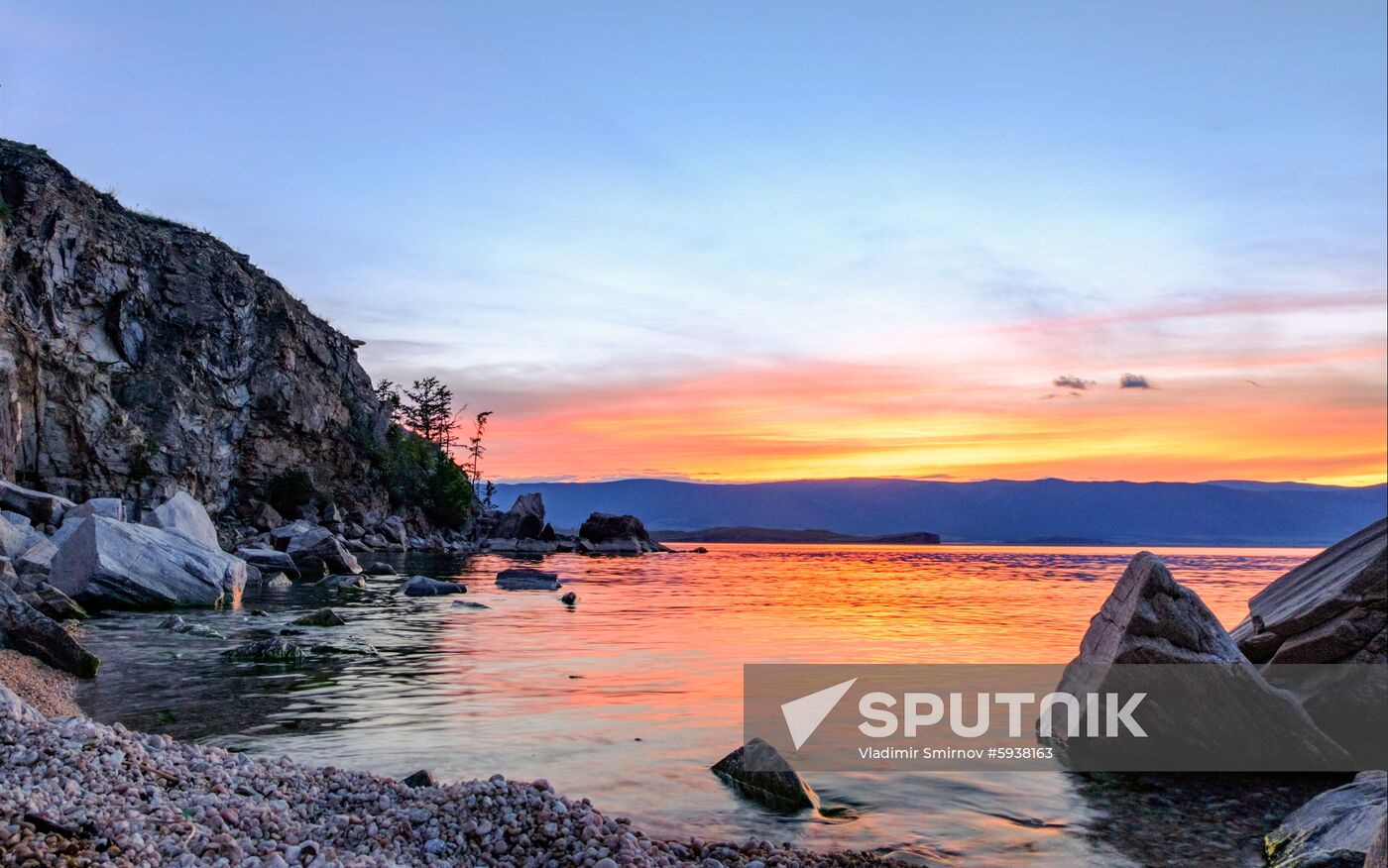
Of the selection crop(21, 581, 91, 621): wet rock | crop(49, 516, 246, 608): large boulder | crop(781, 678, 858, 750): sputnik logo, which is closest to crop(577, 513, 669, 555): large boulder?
crop(49, 516, 246, 608): large boulder

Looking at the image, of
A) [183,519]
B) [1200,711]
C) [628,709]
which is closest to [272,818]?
[628,709]

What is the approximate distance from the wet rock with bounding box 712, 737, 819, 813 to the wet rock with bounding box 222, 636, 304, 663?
1067cm

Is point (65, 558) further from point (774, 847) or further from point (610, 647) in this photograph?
point (774, 847)

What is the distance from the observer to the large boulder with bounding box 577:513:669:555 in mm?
94125

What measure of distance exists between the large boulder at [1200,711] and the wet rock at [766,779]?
3.72 m

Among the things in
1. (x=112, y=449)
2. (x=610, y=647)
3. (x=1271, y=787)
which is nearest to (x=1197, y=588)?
(x=610, y=647)

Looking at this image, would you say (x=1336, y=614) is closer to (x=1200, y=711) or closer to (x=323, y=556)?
(x=1200, y=711)

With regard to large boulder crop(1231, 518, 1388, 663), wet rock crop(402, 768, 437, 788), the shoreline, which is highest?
large boulder crop(1231, 518, 1388, 663)

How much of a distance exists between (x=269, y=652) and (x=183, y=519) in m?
17.1

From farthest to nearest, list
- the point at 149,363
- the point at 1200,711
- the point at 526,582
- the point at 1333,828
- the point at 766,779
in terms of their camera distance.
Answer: the point at 149,363 < the point at 526,582 < the point at 1200,711 < the point at 766,779 < the point at 1333,828

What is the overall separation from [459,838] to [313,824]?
113 centimetres

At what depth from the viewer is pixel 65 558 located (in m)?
24.2

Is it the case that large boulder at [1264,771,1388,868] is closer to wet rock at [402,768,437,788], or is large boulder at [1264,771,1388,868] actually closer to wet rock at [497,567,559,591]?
wet rock at [402,768,437,788]

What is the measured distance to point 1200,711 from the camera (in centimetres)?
1055
